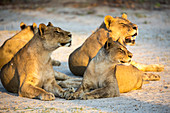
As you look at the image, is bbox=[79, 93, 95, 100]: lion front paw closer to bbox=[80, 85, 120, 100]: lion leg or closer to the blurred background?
bbox=[80, 85, 120, 100]: lion leg

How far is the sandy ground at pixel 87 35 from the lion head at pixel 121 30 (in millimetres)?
1163

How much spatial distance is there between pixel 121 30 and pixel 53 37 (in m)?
2.19

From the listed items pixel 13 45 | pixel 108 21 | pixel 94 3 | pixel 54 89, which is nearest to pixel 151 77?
pixel 108 21

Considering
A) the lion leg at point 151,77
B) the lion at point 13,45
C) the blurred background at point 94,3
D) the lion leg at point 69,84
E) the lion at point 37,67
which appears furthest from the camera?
the blurred background at point 94,3

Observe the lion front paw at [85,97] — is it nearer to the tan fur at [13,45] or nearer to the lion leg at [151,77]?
the lion leg at [151,77]

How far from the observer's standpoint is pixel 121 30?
7125 mm

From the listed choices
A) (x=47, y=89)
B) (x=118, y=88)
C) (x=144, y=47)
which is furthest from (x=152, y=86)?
(x=144, y=47)

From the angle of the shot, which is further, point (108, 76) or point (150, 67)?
point (150, 67)

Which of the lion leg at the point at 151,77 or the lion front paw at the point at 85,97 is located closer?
the lion front paw at the point at 85,97

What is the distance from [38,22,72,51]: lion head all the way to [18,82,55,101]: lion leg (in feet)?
2.61

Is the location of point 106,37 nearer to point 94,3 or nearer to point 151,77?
point 151,77

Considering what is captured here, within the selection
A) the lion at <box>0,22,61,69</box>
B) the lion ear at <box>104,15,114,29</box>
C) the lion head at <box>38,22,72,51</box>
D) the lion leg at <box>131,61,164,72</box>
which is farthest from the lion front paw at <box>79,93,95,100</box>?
the lion at <box>0,22,61,69</box>

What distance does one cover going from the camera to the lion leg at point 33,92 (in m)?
5.19

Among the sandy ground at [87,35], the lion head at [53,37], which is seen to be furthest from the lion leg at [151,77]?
the lion head at [53,37]
